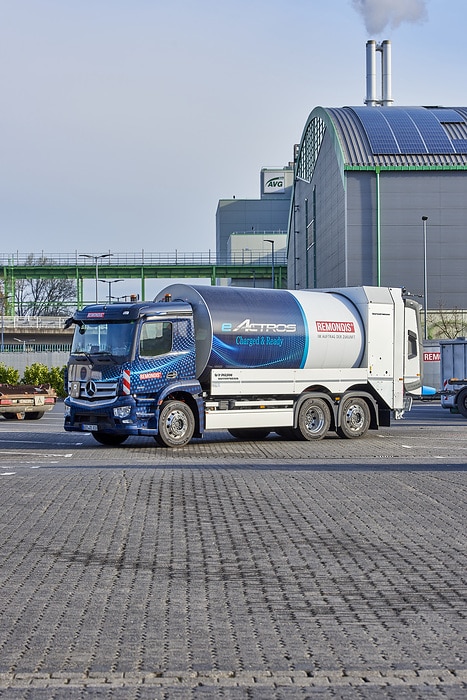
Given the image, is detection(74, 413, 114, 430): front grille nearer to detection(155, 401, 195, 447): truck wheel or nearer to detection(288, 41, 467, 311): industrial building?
detection(155, 401, 195, 447): truck wheel

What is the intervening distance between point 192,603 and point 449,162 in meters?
62.5

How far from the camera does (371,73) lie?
90750 millimetres

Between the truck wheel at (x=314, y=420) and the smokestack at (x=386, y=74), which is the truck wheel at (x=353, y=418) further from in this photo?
the smokestack at (x=386, y=74)

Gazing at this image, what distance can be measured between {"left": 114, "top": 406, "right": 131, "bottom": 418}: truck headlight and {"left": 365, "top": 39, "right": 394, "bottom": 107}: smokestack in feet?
241

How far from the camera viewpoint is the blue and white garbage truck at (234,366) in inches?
859

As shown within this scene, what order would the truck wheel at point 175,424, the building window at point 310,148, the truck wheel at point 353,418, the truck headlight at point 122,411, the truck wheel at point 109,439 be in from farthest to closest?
the building window at point 310,148 → the truck wheel at point 353,418 → the truck wheel at point 109,439 → the truck wheel at point 175,424 → the truck headlight at point 122,411

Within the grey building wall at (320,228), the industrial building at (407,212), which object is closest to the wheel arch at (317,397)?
the industrial building at (407,212)

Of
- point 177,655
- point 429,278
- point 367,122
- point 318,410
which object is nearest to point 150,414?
point 318,410

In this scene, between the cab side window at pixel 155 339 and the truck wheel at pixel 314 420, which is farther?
the truck wheel at pixel 314 420

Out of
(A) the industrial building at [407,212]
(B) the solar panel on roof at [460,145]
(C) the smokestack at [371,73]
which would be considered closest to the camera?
(A) the industrial building at [407,212]

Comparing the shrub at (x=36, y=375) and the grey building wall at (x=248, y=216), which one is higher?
the grey building wall at (x=248, y=216)

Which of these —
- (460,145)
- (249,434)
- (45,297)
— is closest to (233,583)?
(249,434)

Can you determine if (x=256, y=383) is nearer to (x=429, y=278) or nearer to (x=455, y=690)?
(x=455, y=690)

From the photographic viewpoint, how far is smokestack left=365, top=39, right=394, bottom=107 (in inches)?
3553
